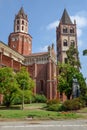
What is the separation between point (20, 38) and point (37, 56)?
46.2ft

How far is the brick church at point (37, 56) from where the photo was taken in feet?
201

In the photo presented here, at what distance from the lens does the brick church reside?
6137 centimetres

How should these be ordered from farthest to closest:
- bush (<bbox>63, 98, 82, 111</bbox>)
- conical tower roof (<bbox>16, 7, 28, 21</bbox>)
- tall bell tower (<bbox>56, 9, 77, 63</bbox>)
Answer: tall bell tower (<bbox>56, 9, 77, 63</bbox>) < conical tower roof (<bbox>16, 7, 28, 21</bbox>) < bush (<bbox>63, 98, 82, 111</bbox>)

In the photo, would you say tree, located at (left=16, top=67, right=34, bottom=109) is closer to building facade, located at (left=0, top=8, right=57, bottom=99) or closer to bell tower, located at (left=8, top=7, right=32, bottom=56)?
building facade, located at (left=0, top=8, right=57, bottom=99)

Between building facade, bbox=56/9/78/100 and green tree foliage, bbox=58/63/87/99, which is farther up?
building facade, bbox=56/9/78/100

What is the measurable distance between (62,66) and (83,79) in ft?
18.2

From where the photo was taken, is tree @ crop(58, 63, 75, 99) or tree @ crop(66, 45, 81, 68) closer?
tree @ crop(58, 63, 75, 99)

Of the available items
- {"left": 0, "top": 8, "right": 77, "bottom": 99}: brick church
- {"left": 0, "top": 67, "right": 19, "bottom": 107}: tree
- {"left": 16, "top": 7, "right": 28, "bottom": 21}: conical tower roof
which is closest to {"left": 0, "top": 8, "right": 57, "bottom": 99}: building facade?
{"left": 0, "top": 8, "right": 77, "bottom": 99}: brick church

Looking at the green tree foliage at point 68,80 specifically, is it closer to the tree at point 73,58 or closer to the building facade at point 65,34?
the tree at point 73,58

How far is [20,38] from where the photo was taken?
77062 mm

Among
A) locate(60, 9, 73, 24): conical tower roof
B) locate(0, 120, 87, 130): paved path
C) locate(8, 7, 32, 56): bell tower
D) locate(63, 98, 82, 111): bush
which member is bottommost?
locate(0, 120, 87, 130): paved path

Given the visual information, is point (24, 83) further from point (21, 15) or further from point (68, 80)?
point (21, 15)

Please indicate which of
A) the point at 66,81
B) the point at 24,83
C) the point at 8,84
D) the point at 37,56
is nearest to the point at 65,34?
the point at 37,56

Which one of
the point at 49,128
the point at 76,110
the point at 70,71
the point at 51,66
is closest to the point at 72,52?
the point at 51,66
